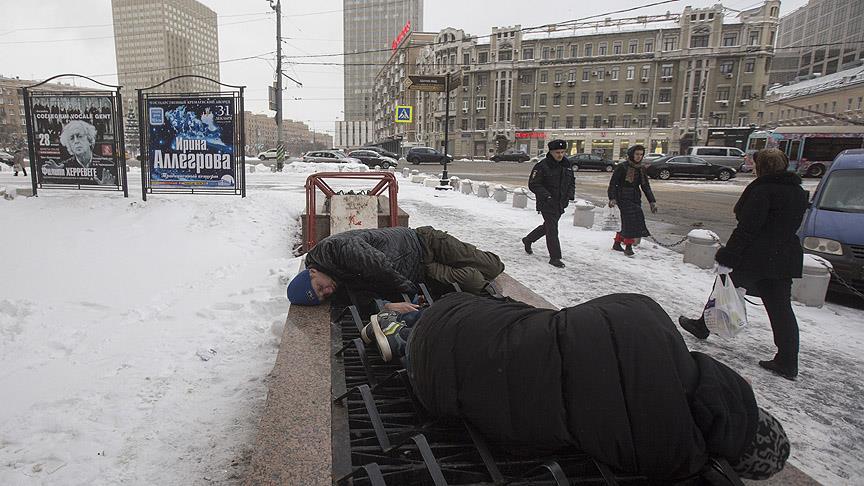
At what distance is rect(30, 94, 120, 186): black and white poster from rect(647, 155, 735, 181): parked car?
25387 millimetres

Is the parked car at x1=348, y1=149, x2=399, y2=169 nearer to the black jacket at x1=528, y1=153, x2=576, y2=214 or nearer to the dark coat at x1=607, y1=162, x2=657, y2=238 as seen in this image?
the dark coat at x1=607, y1=162, x2=657, y2=238

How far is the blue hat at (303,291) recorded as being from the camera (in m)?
3.67

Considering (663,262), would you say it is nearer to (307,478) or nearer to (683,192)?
(307,478)

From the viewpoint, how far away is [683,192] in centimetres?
2014

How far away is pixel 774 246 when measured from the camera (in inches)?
143

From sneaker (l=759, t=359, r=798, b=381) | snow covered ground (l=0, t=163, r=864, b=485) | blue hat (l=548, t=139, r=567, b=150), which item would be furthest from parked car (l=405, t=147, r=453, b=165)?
sneaker (l=759, t=359, r=798, b=381)

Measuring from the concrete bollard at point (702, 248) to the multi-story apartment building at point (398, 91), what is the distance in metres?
69.4

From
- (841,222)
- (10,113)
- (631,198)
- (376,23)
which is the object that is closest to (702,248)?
(631,198)

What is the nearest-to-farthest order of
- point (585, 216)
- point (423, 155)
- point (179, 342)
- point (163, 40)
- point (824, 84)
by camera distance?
1. point (179, 342)
2. point (585, 216)
3. point (163, 40)
4. point (423, 155)
5. point (824, 84)

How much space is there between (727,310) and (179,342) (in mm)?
4434

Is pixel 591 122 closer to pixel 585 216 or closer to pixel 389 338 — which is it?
pixel 585 216

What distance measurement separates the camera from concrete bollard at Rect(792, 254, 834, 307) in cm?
538

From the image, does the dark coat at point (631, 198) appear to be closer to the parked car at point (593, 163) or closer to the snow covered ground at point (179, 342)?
the snow covered ground at point (179, 342)

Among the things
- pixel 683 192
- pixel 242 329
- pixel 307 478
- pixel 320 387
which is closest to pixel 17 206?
pixel 242 329
